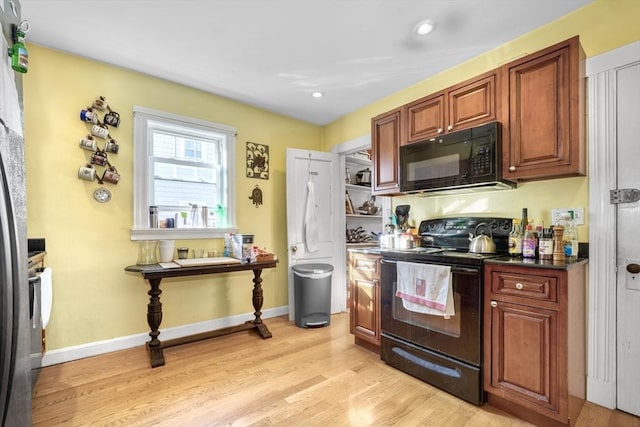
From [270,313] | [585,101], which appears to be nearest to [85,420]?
[270,313]

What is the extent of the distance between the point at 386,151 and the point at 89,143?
2605mm

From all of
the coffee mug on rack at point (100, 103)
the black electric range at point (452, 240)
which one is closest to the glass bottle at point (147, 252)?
the coffee mug on rack at point (100, 103)

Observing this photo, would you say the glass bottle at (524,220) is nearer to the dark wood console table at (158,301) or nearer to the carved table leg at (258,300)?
the dark wood console table at (158,301)

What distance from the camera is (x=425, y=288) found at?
2055 mm

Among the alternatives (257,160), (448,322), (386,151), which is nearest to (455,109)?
(386,151)

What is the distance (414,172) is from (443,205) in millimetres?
459

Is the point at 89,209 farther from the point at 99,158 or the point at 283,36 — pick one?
the point at 283,36

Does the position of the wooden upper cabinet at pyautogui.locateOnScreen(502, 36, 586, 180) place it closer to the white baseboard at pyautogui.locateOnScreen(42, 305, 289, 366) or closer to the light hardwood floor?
the light hardwood floor

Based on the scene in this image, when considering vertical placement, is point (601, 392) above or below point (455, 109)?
below

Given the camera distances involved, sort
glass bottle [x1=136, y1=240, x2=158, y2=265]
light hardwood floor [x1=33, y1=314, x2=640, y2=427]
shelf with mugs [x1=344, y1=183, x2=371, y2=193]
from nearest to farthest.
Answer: light hardwood floor [x1=33, y1=314, x2=640, y2=427] < glass bottle [x1=136, y1=240, x2=158, y2=265] < shelf with mugs [x1=344, y1=183, x2=371, y2=193]

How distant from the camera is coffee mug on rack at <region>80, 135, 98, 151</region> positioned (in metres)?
2.47

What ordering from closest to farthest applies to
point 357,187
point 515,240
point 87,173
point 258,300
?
point 515,240 → point 87,173 → point 258,300 → point 357,187

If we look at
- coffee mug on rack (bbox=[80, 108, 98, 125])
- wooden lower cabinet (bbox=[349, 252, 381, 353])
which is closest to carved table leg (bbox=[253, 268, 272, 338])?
wooden lower cabinet (bbox=[349, 252, 381, 353])

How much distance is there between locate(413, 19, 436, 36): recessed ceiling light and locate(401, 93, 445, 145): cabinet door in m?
0.47
